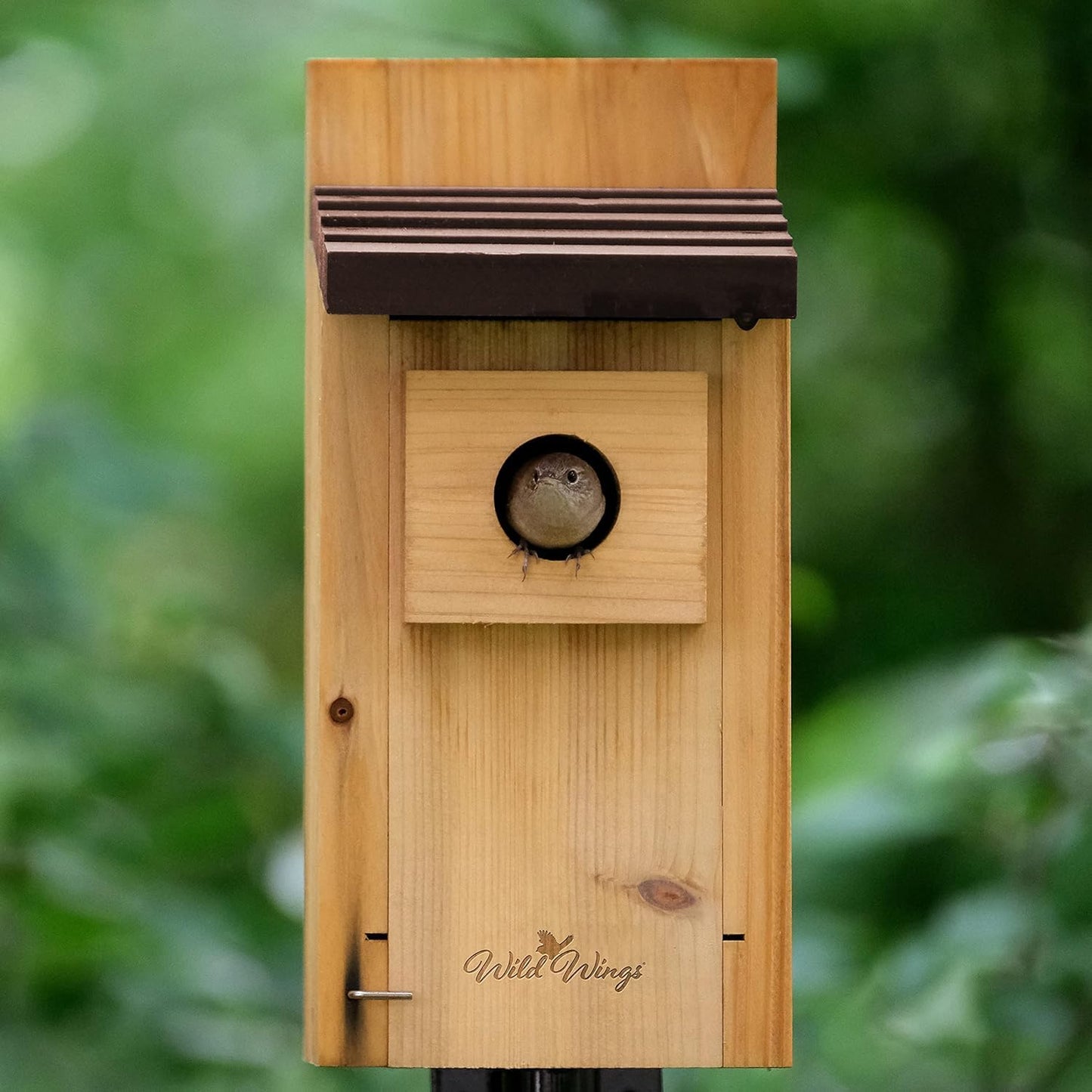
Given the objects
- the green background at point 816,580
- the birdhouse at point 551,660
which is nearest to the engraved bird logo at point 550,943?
the birdhouse at point 551,660

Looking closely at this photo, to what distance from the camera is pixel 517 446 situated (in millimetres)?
1771

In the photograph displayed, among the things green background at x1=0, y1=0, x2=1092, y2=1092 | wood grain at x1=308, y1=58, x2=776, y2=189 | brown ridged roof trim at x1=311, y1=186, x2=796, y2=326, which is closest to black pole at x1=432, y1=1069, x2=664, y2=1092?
green background at x1=0, y1=0, x2=1092, y2=1092

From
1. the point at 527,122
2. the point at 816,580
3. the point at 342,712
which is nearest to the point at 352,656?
the point at 342,712

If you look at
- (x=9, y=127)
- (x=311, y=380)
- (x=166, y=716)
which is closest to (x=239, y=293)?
(x=9, y=127)

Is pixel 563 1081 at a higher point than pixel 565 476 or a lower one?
lower

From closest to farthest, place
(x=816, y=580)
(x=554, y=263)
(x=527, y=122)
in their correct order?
(x=554, y=263)
(x=527, y=122)
(x=816, y=580)

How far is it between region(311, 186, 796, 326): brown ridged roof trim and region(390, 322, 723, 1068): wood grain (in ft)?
0.30

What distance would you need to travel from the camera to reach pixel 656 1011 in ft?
→ 5.84

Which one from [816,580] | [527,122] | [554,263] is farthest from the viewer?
[816,580]

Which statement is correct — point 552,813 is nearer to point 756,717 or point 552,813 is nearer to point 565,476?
point 756,717

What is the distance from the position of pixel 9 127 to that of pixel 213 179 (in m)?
0.50

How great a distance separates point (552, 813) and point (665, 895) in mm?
148

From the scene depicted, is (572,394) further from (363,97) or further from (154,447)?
(154,447)

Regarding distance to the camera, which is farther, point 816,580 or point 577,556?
point 816,580
